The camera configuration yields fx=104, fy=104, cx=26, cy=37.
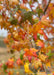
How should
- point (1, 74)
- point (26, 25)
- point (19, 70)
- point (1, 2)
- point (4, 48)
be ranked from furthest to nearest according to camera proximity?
point (4, 48)
point (19, 70)
point (1, 74)
point (26, 25)
point (1, 2)

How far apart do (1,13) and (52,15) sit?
0.51 m

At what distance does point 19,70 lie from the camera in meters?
2.28

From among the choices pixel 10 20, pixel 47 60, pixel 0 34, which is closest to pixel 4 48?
pixel 0 34

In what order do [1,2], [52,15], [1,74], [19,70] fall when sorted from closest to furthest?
1. [1,2]
2. [52,15]
3. [1,74]
4. [19,70]

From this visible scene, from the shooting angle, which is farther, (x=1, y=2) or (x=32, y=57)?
(x=32, y=57)

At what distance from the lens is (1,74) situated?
2.01m

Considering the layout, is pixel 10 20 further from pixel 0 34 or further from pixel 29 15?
pixel 0 34

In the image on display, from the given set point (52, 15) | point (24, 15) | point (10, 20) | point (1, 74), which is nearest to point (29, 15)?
point (24, 15)

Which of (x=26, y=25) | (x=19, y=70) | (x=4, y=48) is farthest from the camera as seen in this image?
(x=4, y=48)

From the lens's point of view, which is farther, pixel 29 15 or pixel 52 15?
pixel 52 15

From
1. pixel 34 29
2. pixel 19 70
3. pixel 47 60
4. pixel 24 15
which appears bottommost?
pixel 19 70

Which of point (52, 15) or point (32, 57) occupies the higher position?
point (52, 15)

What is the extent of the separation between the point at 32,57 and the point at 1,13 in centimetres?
46

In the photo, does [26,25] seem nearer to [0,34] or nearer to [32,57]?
[32,57]
